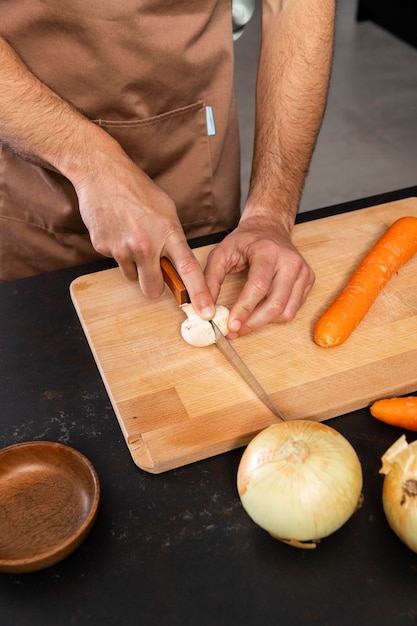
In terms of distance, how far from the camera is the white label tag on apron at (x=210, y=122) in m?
1.62

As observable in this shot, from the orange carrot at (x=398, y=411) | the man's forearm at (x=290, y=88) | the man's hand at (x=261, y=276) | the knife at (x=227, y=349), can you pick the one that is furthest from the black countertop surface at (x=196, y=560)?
the man's forearm at (x=290, y=88)

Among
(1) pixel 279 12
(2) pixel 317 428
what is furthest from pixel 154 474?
(1) pixel 279 12

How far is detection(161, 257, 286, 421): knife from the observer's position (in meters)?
1.20

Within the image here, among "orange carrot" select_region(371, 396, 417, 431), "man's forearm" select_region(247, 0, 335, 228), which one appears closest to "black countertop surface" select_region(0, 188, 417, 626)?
"orange carrot" select_region(371, 396, 417, 431)

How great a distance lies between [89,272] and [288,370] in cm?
56

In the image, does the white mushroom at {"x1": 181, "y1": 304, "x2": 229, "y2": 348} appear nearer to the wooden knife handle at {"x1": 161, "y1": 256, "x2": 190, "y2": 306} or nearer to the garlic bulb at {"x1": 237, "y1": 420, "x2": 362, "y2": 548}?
the wooden knife handle at {"x1": 161, "y1": 256, "x2": 190, "y2": 306}

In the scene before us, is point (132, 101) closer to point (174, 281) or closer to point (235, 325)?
point (174, 281)

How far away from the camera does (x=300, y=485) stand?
0.91 metres

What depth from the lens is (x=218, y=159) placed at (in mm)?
1725

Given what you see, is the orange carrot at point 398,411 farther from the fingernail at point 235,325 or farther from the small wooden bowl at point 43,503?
the small wooden bowl at point 43,503

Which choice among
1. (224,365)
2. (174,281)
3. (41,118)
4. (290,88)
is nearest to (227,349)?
(224,365)

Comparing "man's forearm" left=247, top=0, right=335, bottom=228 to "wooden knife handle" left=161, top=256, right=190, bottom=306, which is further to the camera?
"man's forearm" left=247, top=0, right=335, bottom=228

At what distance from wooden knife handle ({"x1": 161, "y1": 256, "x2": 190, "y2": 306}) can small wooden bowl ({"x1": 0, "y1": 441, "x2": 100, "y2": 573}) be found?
1.30 ft

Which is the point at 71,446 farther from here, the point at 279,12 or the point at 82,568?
the point at 279,12
